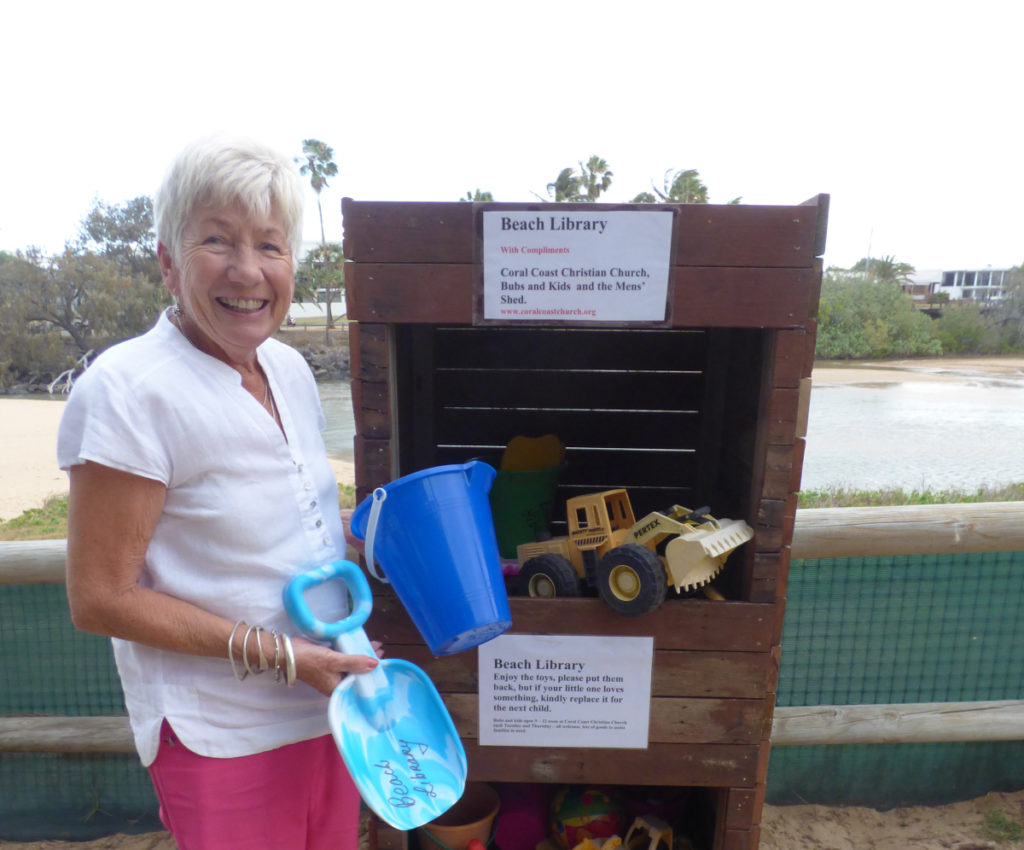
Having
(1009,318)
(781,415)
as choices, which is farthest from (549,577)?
(1009,318)

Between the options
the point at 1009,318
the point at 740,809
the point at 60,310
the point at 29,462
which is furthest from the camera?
the point at 1009,318

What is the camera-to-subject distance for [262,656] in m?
1.17

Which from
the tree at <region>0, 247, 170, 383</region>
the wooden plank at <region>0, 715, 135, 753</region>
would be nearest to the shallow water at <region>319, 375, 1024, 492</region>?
the wooden plank at <region>0, 715, 135, 753</region>

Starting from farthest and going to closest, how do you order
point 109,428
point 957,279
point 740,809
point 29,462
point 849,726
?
point 957,279 → point 29,462 → point 849,726 → point 740,809 → point 109,428

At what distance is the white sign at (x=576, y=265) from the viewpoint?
1.34 meters

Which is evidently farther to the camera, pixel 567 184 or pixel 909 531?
pixel 567 184

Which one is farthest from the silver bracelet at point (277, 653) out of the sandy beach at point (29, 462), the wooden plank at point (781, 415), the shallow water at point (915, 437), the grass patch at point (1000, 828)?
the shallow water at point (915, 437)

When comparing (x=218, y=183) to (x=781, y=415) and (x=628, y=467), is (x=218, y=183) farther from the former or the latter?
(x=628, y=467)

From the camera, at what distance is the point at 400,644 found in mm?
1562

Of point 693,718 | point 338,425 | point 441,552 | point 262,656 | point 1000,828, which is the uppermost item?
point 441,552

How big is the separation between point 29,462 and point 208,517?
1367 centimetres

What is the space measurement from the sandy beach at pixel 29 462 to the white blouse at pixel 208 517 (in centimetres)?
542

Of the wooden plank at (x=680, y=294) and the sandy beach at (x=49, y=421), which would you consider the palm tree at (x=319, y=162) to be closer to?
the sandy beach at (x=49, y=421)

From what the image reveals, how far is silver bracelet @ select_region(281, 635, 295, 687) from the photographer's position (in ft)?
3.89
